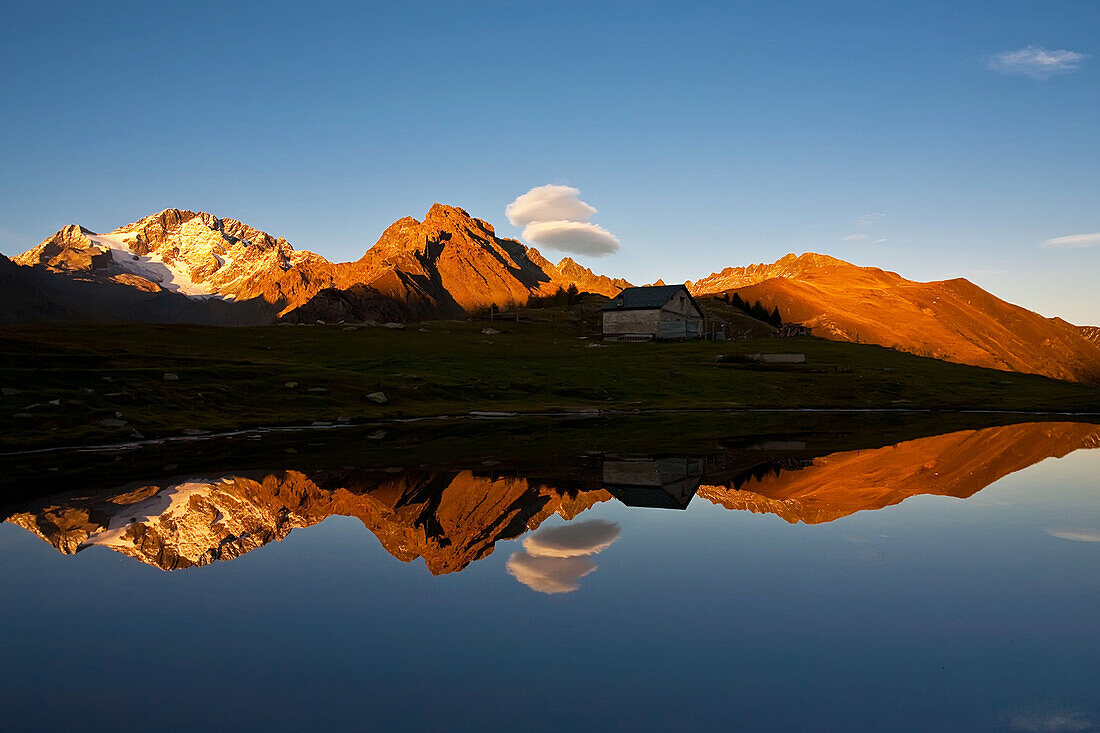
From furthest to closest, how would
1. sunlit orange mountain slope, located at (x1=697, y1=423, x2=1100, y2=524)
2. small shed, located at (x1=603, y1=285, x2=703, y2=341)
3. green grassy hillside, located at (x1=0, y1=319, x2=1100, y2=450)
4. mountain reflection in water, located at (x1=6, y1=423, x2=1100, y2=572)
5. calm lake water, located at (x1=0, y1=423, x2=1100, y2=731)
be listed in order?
small shed, located at (x1=603, y1=285, x2=703, y2=341) < green grassy hillside, located at (x1=0, y1=319, x2=1100, y2=450) < sunlit orange mountain slope, located at (x1=697, y1=423, x2=1100, y2=524) < mountain reflection in water, located at (x1=6, y1=423, x2=1100, y2=572) < calm lake water, located at (x1=0, y1=423, x2=1100, y2=731)

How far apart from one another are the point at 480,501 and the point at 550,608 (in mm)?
10510

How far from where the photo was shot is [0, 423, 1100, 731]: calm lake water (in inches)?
368

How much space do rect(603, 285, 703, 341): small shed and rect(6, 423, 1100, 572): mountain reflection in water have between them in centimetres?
10258

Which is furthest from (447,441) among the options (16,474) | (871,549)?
(871,549)

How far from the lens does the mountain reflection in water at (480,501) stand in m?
17.9

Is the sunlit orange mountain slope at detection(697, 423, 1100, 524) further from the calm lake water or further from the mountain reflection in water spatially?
the calm lake water

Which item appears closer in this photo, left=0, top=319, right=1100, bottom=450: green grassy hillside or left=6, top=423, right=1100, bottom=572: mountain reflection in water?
left=6, top=423, right=1100, bottom=572: mountain reflection in water

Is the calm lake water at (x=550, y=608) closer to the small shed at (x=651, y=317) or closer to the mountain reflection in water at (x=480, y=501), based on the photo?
the mountain reflection in water at (x=480, y=501)

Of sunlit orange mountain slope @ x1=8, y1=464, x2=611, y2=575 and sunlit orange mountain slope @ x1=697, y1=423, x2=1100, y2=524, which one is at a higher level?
sunlit orange mountain slope @ x1=697, y1=423, x2=1100, y2=524

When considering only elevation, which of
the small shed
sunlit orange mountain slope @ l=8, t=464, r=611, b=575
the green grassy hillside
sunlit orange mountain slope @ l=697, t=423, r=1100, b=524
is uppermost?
the small shed

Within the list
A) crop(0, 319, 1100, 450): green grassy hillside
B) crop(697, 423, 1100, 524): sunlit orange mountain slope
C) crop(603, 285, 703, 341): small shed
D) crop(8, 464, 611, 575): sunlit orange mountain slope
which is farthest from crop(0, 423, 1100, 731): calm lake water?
crop(603, 285, 703, 341): small shed

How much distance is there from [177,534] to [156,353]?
55259 millimetres

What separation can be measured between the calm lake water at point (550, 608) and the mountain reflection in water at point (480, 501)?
0.16 metres

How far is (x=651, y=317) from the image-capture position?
140750 millimetres
